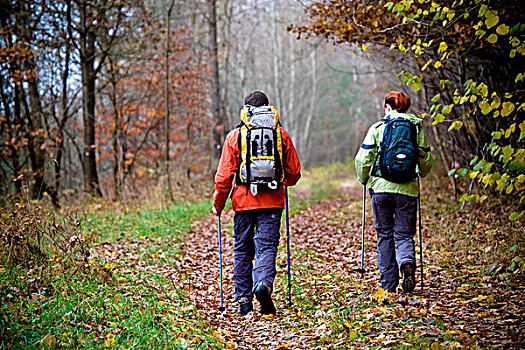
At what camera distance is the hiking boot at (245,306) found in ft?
17.2

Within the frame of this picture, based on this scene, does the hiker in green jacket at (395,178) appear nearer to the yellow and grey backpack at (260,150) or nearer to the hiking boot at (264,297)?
the yellow and grey backpack at (260,150)

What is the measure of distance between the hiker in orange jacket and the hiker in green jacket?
95 centimetres

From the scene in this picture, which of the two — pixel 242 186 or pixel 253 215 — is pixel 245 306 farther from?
pixel 242 186

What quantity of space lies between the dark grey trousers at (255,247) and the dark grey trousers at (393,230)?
47.1 inches

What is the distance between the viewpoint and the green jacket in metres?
5.32

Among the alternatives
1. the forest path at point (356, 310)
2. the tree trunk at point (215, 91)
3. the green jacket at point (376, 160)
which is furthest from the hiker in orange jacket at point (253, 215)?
the tree trunk at point (215, 91)

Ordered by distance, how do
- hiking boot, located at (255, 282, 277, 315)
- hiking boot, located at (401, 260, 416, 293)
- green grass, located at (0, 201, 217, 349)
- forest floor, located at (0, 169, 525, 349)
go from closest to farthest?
green grass, located at (0, 201, 217, 349), forest floor, located at (0, 169, 525, 349), hiking boot, located at (255, 282, 277, 315), hiking boot, located at (401, 260, 416, 293)

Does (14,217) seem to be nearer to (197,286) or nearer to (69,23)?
(197,286)

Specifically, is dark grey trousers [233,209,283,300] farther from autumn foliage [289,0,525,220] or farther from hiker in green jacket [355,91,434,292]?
autumn foliage [289,0,525,220]

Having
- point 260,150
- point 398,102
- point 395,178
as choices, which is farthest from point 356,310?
point 398,102

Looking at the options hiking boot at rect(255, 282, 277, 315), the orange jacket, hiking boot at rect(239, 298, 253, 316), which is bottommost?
hiking boot at rect(239, 298, 253, 316)

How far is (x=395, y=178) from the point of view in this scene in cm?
527

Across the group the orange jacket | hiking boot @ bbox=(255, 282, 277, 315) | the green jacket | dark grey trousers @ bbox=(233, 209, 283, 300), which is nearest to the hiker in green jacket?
the green jacket

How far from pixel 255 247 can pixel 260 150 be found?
3.77ft
